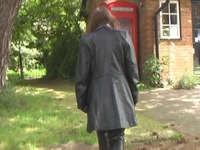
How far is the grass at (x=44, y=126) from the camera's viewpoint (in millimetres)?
4973

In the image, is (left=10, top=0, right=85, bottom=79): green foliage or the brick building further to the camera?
(left=10, top=0, right=85, bottom=79): green foliage

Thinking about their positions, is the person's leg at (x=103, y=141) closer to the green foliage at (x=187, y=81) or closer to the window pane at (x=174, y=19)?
the green foliage at (x=187, y=81)

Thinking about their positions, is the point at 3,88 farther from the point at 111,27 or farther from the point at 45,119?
the point at 111,27

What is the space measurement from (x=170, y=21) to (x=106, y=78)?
899 centimetres

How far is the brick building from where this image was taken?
1151 centimetres

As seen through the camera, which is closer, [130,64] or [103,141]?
[130,64]

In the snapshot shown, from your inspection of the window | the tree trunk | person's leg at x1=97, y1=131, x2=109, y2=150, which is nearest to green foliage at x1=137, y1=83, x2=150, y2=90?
the window

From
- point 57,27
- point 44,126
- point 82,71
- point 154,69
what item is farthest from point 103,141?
point 57,27

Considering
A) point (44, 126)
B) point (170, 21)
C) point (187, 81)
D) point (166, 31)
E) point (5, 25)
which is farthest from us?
point (170, 21)

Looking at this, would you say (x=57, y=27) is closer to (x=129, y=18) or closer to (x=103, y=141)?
(x=129, y=18)

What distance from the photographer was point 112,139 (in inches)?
138

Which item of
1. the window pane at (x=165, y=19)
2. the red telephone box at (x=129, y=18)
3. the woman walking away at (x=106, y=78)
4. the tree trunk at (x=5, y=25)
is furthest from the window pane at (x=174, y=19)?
the woman walking away at (x=106, y=78)

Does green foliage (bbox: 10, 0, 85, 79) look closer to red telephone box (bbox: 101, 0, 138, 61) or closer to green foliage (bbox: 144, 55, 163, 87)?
red telephone box (bbox: 101, 0, 138, 61)

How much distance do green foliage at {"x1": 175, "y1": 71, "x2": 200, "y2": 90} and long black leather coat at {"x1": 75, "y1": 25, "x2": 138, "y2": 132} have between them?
7.75 m
